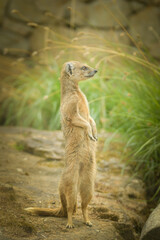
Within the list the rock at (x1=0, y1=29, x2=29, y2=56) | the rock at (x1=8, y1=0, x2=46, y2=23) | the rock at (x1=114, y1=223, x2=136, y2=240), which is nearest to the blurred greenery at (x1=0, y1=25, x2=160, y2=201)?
the rock at (x1=114, y1=223, x2=136, y2=240)

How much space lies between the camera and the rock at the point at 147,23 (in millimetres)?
7520

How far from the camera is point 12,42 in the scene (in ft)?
26.8

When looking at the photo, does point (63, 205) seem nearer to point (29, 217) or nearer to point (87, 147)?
point (29, 217)

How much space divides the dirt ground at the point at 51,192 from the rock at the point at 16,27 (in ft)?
14.6

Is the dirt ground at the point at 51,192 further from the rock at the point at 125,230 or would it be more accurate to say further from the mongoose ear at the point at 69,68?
the mongoose ear at the point at 69,68

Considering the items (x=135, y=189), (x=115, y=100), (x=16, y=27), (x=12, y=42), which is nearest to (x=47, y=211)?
(x=135, y=189)

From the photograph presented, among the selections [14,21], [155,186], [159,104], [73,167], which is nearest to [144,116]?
[159,104]

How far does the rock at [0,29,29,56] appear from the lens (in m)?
8.02

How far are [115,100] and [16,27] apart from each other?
5.23 m

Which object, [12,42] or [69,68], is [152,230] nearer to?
[69,68]

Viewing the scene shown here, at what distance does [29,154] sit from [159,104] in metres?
1.89

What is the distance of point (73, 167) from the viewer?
229 centimetres

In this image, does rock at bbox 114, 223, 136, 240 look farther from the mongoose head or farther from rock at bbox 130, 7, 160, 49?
rock at bbox 130, 7, 160, 49

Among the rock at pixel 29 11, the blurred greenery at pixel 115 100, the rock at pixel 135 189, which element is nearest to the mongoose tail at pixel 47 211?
the rock at pixel 135 189
